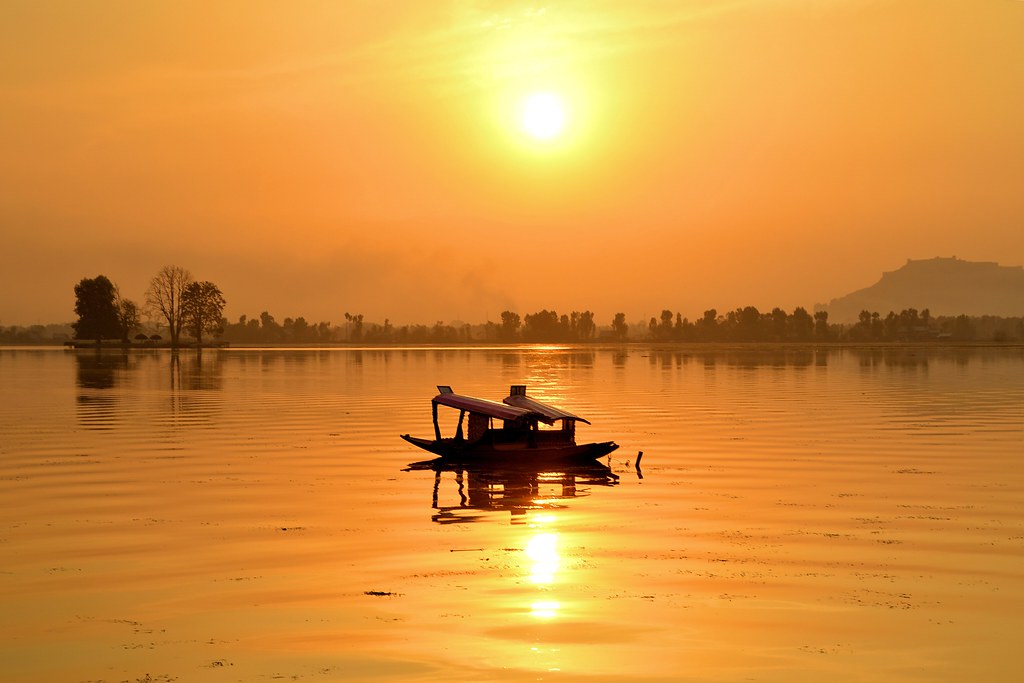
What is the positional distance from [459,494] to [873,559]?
1746 centimetres

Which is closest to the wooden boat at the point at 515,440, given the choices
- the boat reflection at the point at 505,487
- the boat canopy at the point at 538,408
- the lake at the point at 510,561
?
the boat canopy at the point at 538,408

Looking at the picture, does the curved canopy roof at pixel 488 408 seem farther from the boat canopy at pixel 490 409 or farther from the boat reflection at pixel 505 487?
the boat reflection at pixel 505 487

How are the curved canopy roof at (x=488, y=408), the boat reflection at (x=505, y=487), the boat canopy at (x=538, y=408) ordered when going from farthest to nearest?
1. the boat canopy at (x=538, y=408)
2. the curved canopy roof at (x=488, y=408)
3. the boat reflection at (x=505, y=487)

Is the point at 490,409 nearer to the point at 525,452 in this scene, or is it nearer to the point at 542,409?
the point at 542,409

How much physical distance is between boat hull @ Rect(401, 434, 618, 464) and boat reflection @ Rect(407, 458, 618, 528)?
0.39 meters

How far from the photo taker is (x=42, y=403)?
295ft

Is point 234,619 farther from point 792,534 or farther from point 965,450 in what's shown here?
point 965,450

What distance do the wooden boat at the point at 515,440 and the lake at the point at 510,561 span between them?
1.18 metres

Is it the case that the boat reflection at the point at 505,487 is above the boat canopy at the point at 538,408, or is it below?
below

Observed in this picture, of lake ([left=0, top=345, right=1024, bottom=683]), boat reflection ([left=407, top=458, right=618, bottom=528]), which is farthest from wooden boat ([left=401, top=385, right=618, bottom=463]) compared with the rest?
lake ([left=0, top=345, right=1024, bottom=683])

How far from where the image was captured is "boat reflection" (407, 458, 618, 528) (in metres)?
37.8

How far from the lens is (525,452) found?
163 ft

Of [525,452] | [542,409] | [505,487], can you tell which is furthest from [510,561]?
[542,409]

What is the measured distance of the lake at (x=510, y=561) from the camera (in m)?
20.1
